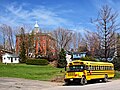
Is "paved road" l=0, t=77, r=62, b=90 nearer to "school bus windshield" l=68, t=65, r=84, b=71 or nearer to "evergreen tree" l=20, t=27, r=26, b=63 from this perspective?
"school bus windshield" l=68, t=65, r=84, b=71

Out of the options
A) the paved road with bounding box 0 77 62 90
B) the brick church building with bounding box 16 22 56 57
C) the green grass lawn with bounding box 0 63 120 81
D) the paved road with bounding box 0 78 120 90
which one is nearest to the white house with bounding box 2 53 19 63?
the brick church building with bounding box 16 22 56 57

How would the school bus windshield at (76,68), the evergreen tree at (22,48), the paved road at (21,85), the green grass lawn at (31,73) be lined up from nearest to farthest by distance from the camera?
1. the paved road at (21,85)
2. the school bus windshield at (76,68)
3. the green grass lawn at (31,73)
4. the evergreen tree at (22,48)

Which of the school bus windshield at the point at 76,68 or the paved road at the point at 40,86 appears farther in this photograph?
the school bus windshield at the point at 76,68

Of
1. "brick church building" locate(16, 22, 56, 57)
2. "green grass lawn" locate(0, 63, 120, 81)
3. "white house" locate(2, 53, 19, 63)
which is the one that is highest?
"brick church building" locate(16, 22, 56, 57)

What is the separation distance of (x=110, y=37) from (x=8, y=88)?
2607 centimetres

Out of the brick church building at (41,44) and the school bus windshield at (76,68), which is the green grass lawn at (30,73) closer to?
the school bus windshield at (76,68)

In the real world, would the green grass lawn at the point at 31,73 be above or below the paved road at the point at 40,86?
above

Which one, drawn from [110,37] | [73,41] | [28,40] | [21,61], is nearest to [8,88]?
[110,37]

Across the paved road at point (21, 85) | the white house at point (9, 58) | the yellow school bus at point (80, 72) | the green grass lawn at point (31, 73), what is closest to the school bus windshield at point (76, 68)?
the yellow school bus at point (80, 72)

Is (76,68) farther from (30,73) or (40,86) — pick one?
(30,73)

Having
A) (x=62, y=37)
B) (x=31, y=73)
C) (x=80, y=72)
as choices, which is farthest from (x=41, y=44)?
(x=80, y=72)

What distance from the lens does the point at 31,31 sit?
304ft

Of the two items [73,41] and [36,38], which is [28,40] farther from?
[73,41]

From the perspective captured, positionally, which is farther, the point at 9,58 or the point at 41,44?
the point at 41,44
